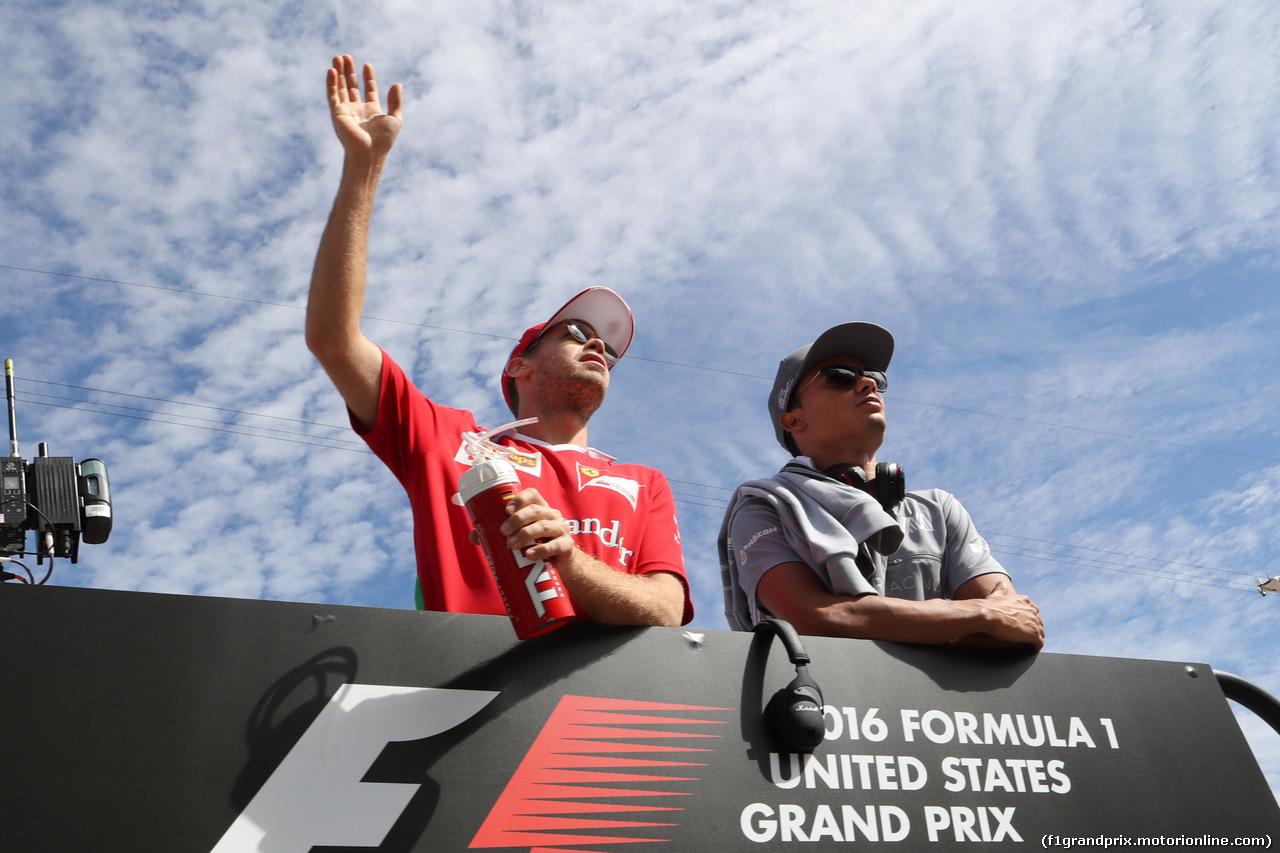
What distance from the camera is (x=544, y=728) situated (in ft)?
4.63

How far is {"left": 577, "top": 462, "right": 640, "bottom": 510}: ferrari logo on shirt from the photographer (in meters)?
2.43

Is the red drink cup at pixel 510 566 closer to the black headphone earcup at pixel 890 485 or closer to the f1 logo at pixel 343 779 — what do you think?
the f1 logo at pixel 343 779

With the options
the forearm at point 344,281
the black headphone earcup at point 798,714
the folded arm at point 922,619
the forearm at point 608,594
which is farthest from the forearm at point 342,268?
the folded arm at point 922,619

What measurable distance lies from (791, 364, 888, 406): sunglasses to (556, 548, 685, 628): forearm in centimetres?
149

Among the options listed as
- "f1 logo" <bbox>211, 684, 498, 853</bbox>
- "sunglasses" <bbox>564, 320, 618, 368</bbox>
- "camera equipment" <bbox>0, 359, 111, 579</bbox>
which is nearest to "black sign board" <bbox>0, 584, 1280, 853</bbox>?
"f1 logo" <bbox>211, 684, 498, 853</bbox>

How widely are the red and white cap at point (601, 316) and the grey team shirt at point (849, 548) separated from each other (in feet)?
2.72

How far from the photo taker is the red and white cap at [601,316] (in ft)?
10.2

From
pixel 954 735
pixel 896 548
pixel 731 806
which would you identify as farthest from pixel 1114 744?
pixel 731 806

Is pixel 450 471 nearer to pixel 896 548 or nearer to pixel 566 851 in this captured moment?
pixel 566 851

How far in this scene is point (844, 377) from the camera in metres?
3.10

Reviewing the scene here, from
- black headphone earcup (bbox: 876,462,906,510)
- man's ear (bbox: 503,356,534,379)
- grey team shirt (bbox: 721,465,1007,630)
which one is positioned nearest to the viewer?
grey team shirt (bbox: 721,465,1007,630)

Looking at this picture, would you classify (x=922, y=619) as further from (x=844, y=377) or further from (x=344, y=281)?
(x=344, y=281)

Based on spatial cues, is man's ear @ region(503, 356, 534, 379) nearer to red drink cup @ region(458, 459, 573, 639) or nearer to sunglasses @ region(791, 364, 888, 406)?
sunglasses @ region(791, 364, 888, 406)

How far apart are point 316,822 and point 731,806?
2.20 feet
